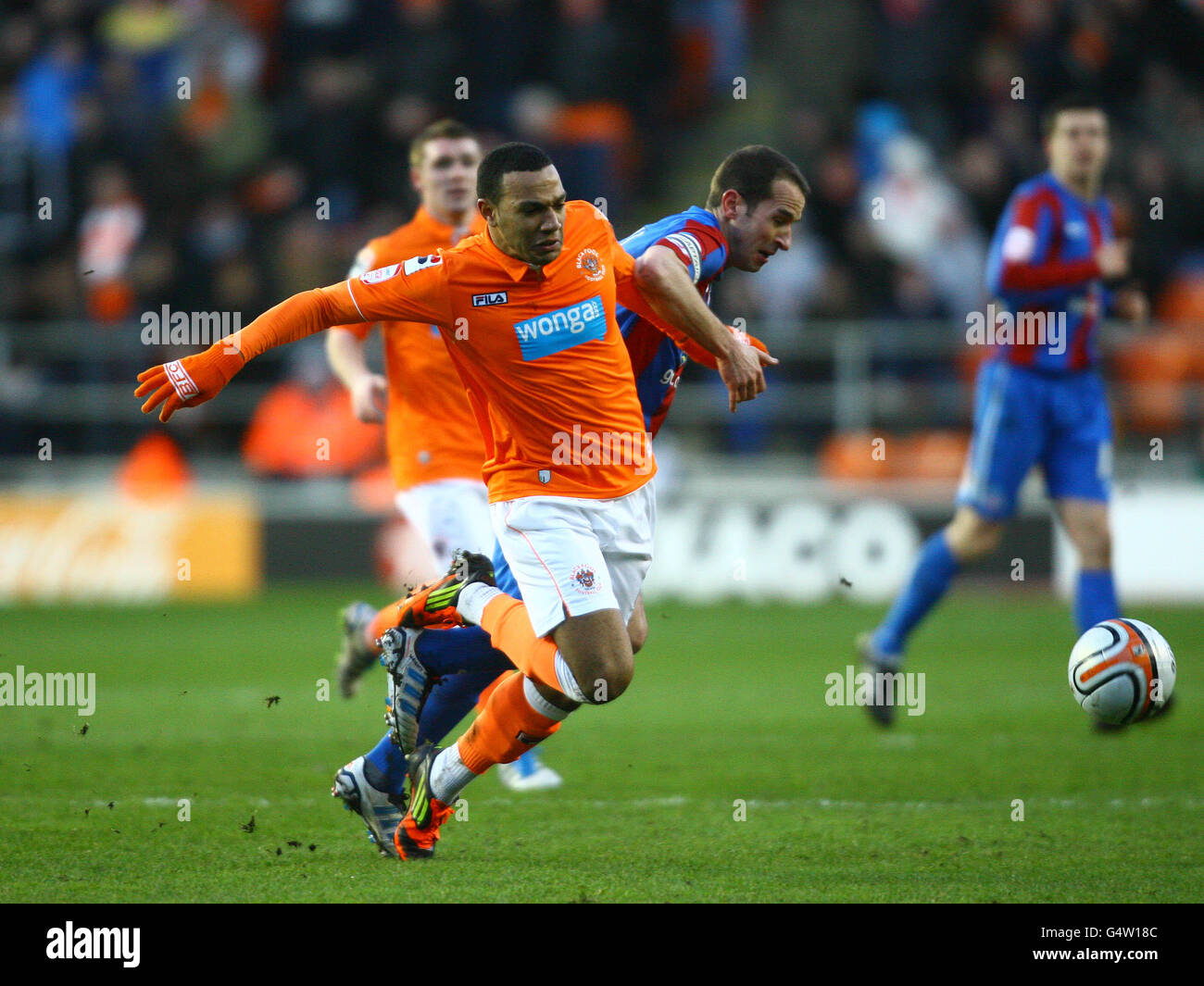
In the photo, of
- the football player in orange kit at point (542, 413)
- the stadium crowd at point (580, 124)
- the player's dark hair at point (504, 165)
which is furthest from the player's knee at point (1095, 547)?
the stadium crowd at point (580, 124)

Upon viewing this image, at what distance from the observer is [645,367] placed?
19.4 feet

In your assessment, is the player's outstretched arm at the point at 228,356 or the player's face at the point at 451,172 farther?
the player's face at the point at 451,172

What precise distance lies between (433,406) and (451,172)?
948mm

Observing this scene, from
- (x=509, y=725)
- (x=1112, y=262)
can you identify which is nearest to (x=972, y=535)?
(x=1112, y=262)

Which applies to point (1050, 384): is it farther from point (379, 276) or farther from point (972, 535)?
point (379, 276)

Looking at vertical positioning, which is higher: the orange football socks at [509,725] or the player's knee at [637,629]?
the player's knee at [637,629]

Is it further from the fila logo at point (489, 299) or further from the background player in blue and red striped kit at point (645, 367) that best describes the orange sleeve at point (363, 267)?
the fila logo at point (489, 299)

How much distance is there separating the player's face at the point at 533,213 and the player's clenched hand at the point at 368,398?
168 cm

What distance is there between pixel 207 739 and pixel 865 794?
3.09 meters

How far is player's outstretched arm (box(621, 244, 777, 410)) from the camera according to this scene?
5.29 meters

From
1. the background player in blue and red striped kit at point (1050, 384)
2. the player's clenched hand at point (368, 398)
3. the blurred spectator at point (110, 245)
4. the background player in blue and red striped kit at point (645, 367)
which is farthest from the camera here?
the blurred spectator at point (110, 245)

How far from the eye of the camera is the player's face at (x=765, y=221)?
5.72 m
